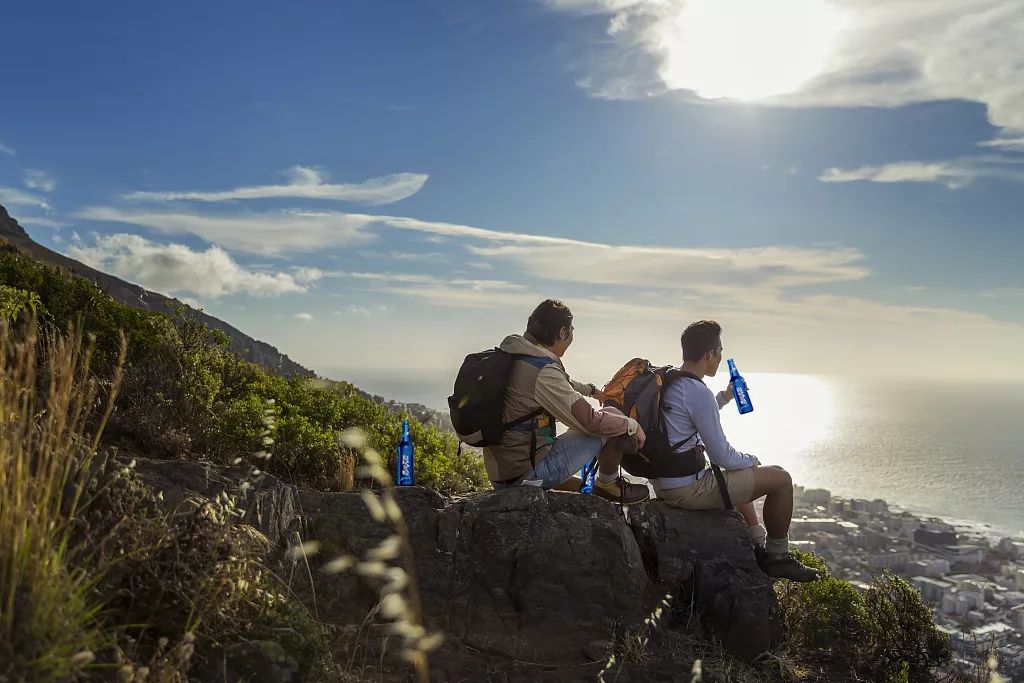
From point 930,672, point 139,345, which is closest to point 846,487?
point 930,672

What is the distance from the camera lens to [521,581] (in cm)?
475

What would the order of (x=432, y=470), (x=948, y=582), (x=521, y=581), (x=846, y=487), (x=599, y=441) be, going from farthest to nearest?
(x=846, y=487), (x=948, y=582), (x=432, y=470), (x=599, y=441), (x=521, y=581)

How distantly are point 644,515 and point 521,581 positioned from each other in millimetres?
1338

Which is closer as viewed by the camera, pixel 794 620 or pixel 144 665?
pixel 144 665

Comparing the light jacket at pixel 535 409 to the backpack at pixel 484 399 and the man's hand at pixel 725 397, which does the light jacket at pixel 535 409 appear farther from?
the man's hand at pixel 725 397

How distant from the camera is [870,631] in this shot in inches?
230

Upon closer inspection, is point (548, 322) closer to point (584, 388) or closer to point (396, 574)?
point (584, 388)

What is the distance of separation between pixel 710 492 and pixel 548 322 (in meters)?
2.00

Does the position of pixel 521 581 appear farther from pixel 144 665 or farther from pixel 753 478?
pixel 144 665

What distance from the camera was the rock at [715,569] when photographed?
4980mm

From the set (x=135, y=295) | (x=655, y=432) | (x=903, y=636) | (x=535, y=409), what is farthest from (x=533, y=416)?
(x=135, y=295)

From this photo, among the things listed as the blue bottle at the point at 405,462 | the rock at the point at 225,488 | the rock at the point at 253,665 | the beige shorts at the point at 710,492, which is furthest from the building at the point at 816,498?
the rock at the point at 253,665

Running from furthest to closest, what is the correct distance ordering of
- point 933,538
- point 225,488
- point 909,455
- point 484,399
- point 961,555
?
1. point 909,455
2. point 933,538
3. point 961,555
4. point 484,399
5. point 225,488

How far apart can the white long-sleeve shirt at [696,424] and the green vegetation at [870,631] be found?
1.39 metres
